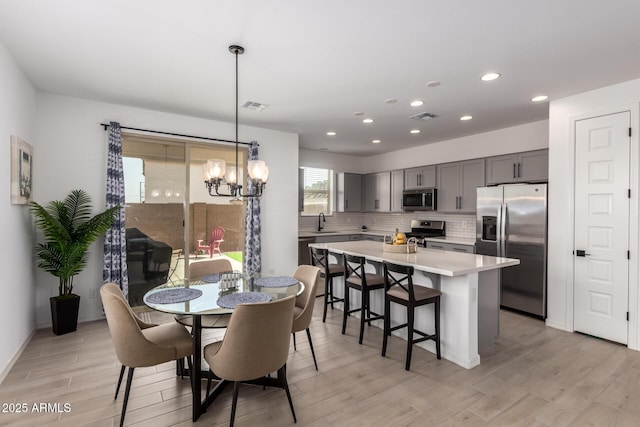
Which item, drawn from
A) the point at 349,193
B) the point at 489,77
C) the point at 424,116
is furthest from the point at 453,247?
Answer: the point at 489,77

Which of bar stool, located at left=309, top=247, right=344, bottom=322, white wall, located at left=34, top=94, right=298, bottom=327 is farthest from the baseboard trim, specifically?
bar stool, located at left=309, top=247, right=344, bottom=322

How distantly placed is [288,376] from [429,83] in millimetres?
3141

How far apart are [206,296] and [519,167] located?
15.0 feet

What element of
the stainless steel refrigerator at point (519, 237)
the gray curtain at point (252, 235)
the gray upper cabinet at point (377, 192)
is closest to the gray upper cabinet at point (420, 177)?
the gray upper cabinet at point (377, 192)

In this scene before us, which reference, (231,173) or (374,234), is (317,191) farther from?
(231,173)

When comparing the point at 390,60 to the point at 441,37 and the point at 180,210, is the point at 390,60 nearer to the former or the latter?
the point at 441,37

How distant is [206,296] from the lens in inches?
99.3

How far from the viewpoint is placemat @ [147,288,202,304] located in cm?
238

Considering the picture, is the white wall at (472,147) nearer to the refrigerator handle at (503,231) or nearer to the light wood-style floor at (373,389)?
the refrigerator handle at (503,231)

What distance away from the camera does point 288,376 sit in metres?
2.77

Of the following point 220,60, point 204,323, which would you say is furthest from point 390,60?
point 204,323

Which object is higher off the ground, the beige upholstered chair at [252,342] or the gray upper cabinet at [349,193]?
the gray upper cabinet at [349,193]

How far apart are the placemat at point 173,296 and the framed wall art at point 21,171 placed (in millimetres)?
1761

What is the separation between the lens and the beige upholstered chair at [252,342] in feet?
6.35
